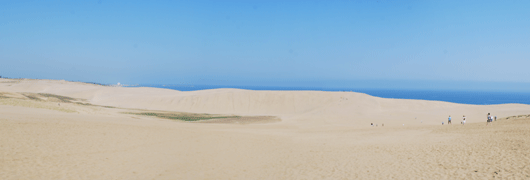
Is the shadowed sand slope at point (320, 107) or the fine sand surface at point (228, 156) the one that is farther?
the shadowed sand slope at point (320, 107)

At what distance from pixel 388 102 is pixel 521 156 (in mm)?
39454

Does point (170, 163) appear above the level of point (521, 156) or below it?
below

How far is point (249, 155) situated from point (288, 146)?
311 cm

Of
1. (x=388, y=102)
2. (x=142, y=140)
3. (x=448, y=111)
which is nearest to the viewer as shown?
(x=142, y=140)

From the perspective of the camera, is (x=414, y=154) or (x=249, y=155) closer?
(x=414, y=154)

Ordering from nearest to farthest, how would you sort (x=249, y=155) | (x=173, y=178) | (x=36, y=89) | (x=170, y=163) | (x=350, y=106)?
(x=173, y=178), (x=170, y=163), (x=249, y=155), (x=350, y=106), (x=36, y=89)

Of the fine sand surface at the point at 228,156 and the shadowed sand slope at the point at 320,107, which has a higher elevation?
the shadowed sand slope at the point at 320,107

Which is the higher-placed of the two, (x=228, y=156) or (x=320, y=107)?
(x=320, y=107)

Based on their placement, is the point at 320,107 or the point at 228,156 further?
the point at 320,107

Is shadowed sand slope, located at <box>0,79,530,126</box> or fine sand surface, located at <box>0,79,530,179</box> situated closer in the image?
fine sand surface, located at <box>0,79,530,179</box>

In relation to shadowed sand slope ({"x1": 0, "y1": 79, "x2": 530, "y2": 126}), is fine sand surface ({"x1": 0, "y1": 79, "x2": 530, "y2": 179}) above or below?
below

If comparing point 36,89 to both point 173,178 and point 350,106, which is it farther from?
point 173,178

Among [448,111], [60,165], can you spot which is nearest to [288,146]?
[60,165]

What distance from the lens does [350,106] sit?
4328cm
